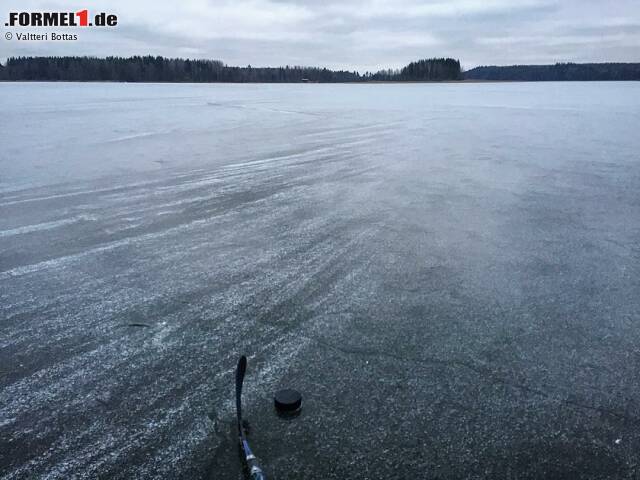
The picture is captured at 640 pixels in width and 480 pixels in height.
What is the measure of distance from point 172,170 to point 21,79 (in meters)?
149

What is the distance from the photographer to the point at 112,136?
14062 millimetres

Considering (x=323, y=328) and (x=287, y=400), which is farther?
(x=323, y=328)

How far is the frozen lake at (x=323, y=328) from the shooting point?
2227 mm

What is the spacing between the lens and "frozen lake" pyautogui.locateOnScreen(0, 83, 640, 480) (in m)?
2.23

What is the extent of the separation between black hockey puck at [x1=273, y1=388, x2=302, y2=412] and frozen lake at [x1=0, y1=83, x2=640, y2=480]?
55 millimetres

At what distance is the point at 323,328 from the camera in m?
3.29

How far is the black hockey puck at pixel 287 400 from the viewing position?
95.9 inches

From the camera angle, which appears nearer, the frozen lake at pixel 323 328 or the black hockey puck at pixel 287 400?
the frozen lake at pixel 323 328

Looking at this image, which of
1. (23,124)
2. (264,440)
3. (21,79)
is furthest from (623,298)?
(21,79)

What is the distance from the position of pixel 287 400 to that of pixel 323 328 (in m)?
0.89

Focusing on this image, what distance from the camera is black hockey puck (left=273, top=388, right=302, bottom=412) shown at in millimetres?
2435

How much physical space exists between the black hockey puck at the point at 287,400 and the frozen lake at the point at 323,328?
0.06 meters

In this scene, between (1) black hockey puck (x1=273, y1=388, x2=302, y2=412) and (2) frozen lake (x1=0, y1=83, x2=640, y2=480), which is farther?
(1) black hockey puck (x1=273, y1=388, x2=302, y2=412)

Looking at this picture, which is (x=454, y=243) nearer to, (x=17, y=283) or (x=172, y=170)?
(x=17, y=283)
